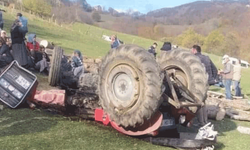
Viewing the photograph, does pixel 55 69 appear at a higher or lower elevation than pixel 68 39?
lower

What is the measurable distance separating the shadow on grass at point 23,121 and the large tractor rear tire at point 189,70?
7.65 ft

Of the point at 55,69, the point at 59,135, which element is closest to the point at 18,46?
the point at 55,69

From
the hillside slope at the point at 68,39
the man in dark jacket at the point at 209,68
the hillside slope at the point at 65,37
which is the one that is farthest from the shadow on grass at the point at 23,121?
the hillside slope at the point at 65,37

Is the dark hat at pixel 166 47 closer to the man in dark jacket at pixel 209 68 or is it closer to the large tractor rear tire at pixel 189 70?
the man in dark jacket at pixel 209 68

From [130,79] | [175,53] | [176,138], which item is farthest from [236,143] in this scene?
[130,79]

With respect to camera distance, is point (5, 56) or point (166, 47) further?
point (166, 47)

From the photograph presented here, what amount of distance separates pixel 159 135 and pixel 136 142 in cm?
61

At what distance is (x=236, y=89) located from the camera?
604 inches

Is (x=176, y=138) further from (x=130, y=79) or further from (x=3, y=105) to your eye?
(x=3, y=105)

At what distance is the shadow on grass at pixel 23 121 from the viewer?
19.3 feet

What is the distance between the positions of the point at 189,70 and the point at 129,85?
1.32 metres

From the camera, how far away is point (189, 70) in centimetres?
654

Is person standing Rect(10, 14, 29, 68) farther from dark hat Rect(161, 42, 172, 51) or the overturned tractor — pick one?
dark hat Rect(161, 42, 172, 51)

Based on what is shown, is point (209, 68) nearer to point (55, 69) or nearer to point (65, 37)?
point (55, 69)
